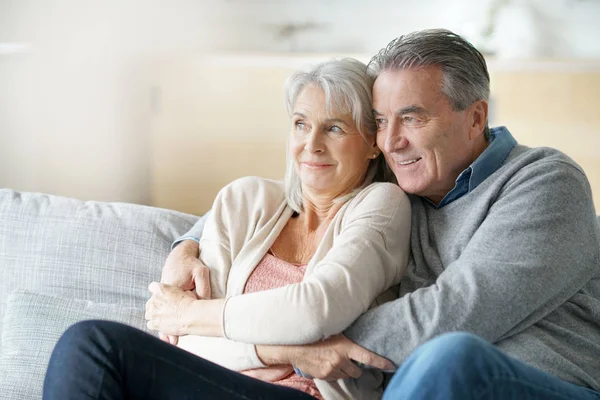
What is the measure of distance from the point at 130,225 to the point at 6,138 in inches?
59.4

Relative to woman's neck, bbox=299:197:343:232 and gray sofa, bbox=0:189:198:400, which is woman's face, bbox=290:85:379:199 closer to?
woman's neck, bbox=299:197:343:232

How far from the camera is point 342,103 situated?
1801 millimetres

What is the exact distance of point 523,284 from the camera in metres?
1.50

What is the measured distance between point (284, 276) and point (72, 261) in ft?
2.18

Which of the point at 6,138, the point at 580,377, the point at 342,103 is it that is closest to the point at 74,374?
the point at 342,103

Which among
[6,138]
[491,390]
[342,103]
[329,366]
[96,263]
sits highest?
[342,103]

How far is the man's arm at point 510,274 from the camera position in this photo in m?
1.49

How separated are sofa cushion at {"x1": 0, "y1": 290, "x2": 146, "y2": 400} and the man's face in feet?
2.53

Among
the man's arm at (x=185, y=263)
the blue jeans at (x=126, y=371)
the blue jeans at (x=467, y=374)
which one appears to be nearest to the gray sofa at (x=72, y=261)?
the man's arm at (x=185, y=263)

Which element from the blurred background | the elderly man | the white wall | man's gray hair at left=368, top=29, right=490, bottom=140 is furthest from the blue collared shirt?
the white wall

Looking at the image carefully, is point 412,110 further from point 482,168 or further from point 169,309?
point 169,309

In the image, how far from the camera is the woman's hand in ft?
5.37

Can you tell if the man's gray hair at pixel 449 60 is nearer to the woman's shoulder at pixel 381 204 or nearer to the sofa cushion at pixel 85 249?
the woman's shoulder at pixel 381 204

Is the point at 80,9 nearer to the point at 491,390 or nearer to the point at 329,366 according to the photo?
the point at 329,366
